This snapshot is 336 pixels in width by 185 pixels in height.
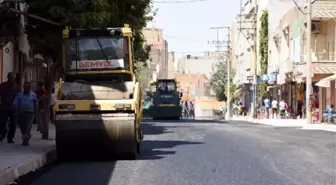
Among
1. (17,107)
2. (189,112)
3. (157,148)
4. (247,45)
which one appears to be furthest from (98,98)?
(247,45)

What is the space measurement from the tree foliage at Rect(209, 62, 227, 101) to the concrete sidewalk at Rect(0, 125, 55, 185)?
88046 mm

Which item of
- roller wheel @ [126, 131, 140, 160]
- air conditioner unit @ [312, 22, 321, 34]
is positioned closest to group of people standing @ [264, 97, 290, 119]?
air conditioner unit @ [312, 22, 321, 34]

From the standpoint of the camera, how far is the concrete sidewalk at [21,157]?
41.9 ft

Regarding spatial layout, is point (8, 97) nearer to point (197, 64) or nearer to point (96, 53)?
point (96, 53)

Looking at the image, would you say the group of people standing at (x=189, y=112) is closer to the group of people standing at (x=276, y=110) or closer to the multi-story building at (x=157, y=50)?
the group of people standing at (x=276, y=110)

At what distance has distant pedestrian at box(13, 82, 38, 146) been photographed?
1859 centimetres

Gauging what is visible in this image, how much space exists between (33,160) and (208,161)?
12.2ft

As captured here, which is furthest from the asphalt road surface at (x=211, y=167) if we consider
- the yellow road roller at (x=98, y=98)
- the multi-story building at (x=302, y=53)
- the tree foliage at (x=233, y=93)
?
the tree foliage at (x=233, y=93)

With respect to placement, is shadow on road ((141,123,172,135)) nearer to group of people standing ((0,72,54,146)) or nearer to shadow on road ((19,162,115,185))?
group of people standing ((0,72,54,146))

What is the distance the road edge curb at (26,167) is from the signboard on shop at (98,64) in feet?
7.27

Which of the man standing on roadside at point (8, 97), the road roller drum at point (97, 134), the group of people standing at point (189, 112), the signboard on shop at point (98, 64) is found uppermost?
the signboard on shop at point (98, 64)

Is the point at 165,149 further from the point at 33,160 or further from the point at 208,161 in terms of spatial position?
the point at 33,160

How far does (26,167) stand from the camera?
46.4 ft

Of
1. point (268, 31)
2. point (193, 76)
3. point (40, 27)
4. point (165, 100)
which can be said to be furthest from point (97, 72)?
point (193, 76)
